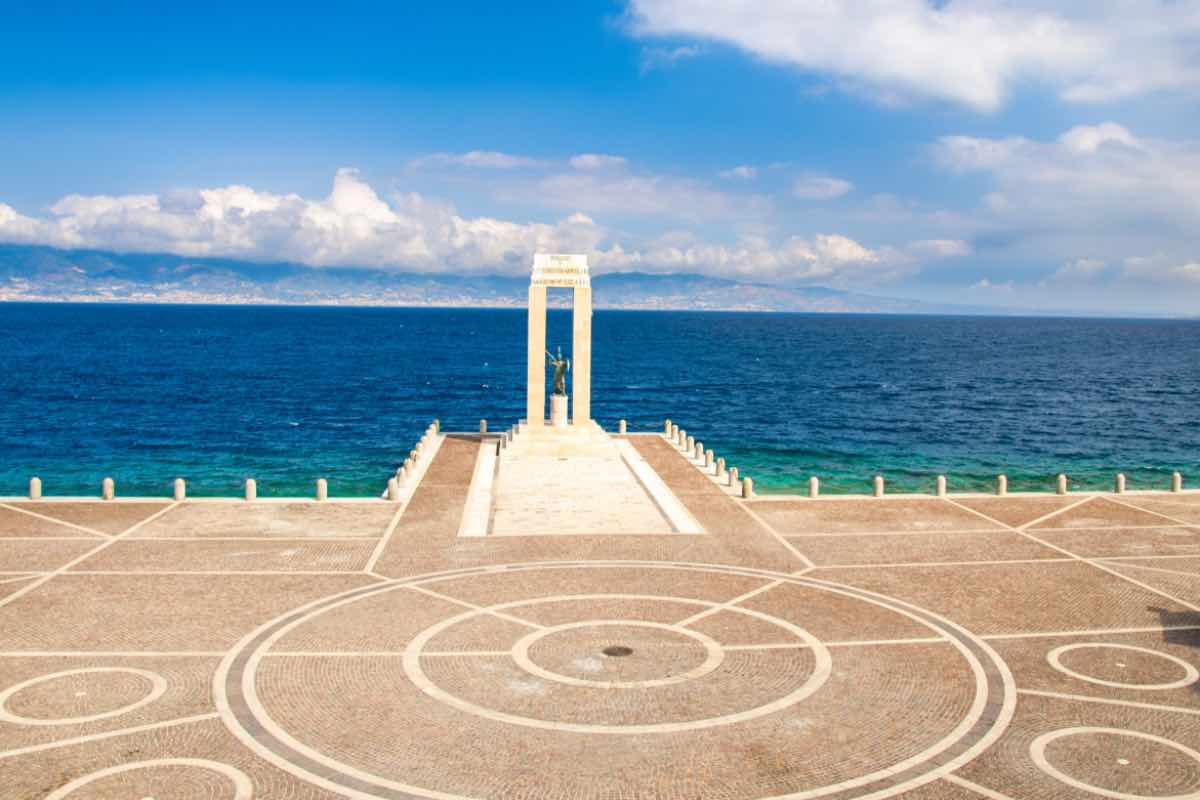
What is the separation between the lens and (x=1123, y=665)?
22672 mm

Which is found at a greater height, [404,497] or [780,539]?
[404,497]

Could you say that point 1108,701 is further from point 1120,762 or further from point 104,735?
point 104,735

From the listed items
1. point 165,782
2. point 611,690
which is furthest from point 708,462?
point 165,782

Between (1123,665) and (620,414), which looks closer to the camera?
(1123,665)

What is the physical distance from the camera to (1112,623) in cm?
2564

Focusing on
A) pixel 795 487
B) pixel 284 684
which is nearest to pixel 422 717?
pixel 284 684

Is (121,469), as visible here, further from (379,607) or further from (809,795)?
(809,795)

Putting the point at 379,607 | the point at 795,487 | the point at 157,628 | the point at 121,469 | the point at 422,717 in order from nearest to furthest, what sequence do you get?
the point at 422,717
the point at 157,628
the point at 379,607
the point at 795,487
the point at 121,469

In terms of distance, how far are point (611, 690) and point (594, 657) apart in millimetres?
1878

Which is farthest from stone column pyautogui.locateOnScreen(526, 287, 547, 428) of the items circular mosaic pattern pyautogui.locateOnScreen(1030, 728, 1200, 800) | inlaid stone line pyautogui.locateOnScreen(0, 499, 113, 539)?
circular mosaic pattern pyautogui.locateOnScreen(1030, 728, 1200, 800)

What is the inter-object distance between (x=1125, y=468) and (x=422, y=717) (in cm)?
5916

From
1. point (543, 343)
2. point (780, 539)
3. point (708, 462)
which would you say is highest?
point (543, 343)

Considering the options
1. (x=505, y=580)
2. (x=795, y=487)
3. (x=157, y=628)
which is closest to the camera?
(x=157, y=628)

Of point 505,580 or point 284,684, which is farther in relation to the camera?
point 505,580
